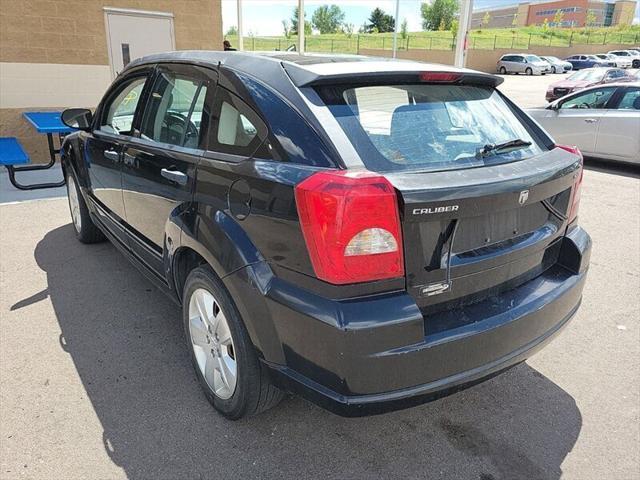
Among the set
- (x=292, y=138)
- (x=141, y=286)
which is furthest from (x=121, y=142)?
(x=292, y=138)

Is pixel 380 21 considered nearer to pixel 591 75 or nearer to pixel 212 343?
pixel 591 75

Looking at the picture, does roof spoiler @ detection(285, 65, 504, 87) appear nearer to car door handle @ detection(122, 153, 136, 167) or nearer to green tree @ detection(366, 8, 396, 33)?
car door handle @ detection(122, 153, 136, 167)

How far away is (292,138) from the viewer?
2102mm

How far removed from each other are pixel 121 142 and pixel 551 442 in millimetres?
3139

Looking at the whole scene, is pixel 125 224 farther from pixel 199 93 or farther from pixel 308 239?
pixel 308 239

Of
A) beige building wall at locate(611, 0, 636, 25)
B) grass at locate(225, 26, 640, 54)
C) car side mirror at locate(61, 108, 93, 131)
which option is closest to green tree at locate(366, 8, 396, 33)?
grass at locate(225, 26, 640, 54)

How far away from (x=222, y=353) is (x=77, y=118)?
2814 millimetres

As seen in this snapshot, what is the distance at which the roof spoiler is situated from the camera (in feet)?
7.22

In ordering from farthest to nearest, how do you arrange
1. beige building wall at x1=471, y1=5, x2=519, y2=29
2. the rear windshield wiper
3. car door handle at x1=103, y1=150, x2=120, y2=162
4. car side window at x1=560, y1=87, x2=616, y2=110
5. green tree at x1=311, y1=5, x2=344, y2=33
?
1. beige building wall at x1=471, y1=5, x2=519, y2=29
2. green tree at x1=311, y1=5, x2=344, y2=33
3. car side window at x1=560, y1=87, x2=616, y2=110
4. car door handle at x1=103, y1=150, x2=120, y2=162
5. the rear windshield wiper

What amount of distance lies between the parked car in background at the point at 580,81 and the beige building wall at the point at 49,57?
15.0 m

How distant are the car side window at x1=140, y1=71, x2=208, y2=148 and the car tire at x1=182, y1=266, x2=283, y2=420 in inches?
31.4

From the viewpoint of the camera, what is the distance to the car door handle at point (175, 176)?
2.64 meters

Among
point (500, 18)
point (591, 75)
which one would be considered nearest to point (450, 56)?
point (591, 75)

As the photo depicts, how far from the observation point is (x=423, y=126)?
233cm
